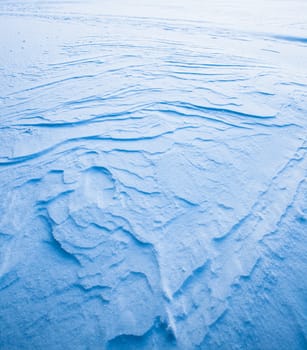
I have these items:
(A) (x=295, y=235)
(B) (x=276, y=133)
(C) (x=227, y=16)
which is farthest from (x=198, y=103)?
(C) (x=227, y=16)

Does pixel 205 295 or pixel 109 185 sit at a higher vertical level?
pixel 109 185

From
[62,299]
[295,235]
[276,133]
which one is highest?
[276,133]

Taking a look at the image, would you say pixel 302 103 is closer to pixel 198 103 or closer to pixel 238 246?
pixel 198 103

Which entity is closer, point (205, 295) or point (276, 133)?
point (205, 295)

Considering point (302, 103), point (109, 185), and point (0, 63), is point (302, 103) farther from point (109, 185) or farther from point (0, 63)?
point (0, 63)

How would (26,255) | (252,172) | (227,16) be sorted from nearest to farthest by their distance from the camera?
(26,255), (252,172), (227,16)

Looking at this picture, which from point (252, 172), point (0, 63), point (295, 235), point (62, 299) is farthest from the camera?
point (0, 63)

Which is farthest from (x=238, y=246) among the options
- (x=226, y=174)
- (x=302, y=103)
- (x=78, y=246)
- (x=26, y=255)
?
(x=302, y=103)
